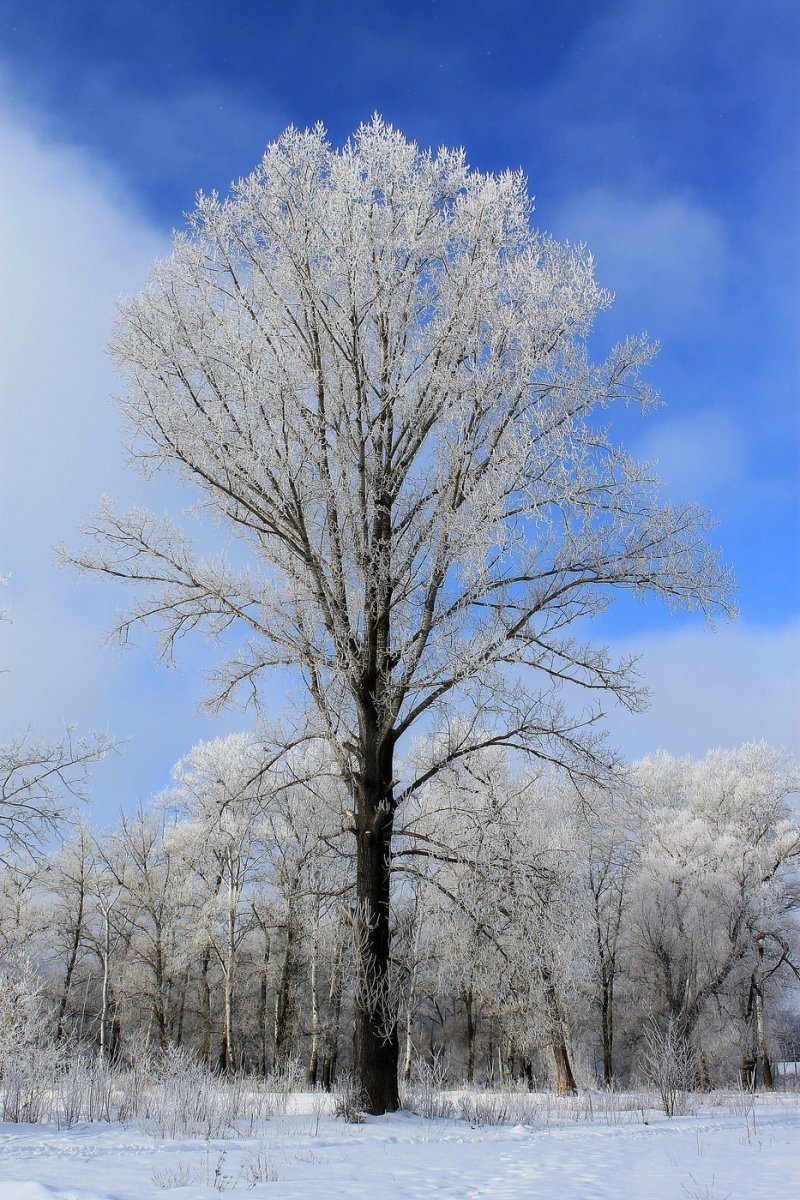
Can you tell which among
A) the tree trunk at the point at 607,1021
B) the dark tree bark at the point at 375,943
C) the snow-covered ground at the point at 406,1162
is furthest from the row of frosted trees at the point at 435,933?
the snow-covered ground at the point at 406,1162

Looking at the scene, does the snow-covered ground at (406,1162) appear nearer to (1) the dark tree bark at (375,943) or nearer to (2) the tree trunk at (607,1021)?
(1) the dark tree bark at (375,943)

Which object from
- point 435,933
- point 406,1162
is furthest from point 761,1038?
point 406,1162

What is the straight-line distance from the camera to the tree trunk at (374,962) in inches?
332

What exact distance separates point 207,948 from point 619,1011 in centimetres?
1813

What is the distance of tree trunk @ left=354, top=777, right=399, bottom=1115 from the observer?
8.44m

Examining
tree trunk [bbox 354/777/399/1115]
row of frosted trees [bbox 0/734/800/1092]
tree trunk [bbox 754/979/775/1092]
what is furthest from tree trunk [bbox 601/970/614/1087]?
tree trunk [bbox 354/777/399/1115]

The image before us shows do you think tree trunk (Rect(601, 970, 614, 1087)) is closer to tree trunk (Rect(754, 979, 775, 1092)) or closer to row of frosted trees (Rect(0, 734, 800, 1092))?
row of frosted trees (Rect(0, 734, 800, 1092))

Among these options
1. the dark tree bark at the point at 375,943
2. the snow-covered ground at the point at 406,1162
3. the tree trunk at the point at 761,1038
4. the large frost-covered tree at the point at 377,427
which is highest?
the large frost-covered tree at the point at 377,427

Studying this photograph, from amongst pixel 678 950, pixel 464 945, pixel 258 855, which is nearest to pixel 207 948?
pixel 258 855

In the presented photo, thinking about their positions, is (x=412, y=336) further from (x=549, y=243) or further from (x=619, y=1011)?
(x=619, y=1011)

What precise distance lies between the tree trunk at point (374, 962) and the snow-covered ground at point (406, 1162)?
44 centimetres

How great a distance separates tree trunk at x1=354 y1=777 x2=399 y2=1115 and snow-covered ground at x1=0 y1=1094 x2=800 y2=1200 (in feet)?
1.43

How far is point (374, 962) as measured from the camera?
876cm

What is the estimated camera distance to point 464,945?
9.55 m
